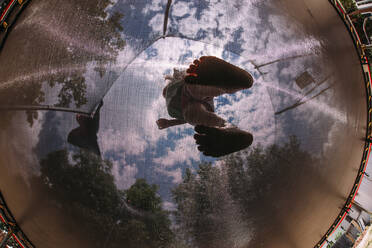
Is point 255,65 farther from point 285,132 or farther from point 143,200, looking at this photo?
point 143,200

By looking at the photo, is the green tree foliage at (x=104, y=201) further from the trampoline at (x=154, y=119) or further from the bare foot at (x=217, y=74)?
the bare foot at (x=217, y=74)

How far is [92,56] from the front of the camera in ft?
6.24

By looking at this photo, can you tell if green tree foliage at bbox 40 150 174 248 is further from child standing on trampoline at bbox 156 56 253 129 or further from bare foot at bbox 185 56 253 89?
bare foot at bbox 185 56 253 89

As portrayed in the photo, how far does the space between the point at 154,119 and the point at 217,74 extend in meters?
0.61

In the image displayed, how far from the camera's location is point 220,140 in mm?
1886

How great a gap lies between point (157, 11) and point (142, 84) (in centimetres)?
61

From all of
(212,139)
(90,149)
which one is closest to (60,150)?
(90,149)

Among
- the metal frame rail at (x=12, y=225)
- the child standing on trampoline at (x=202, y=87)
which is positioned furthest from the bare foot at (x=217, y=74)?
the metal frame rail at (x=12, y=225)

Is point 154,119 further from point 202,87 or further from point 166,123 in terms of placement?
point 202,87

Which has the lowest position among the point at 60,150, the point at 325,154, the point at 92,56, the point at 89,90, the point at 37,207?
the point at 37,207

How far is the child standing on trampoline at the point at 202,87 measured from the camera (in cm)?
184

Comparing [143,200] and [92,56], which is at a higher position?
[92,56]

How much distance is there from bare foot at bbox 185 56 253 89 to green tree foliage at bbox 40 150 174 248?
3.07ft

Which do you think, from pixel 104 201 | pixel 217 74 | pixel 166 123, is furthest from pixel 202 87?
pixel 104 201
